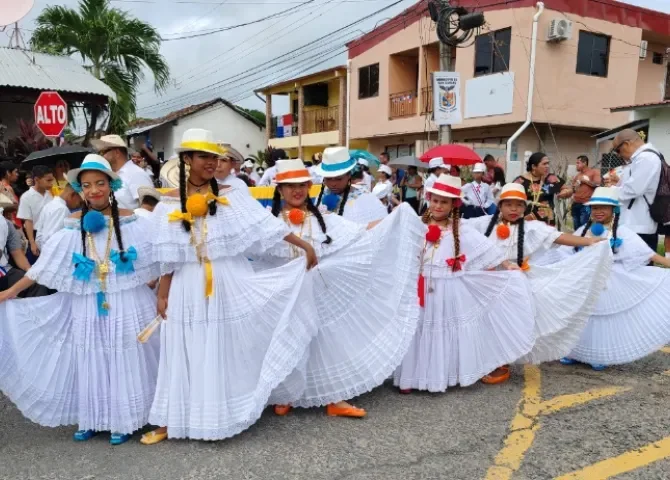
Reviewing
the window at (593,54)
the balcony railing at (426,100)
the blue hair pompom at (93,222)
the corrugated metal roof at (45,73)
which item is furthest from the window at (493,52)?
the blue hair pompom at (93,222)

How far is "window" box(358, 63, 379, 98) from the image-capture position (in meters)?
23.4

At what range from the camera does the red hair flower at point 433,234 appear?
14.1ft

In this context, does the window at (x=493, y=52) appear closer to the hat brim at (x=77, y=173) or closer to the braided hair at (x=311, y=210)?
the braided hair at (x=311, y=210)

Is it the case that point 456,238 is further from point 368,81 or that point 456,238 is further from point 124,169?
point 368,81

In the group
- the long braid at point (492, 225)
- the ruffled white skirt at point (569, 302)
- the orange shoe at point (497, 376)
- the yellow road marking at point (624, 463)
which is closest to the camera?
the yellow road marking at point (624, 463)

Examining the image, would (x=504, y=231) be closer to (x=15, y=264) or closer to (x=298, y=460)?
(x=298, y=460)

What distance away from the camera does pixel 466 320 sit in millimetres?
4324

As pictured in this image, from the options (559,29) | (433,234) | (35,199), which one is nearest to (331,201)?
(433,234)

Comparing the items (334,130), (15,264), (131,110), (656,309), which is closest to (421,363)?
(656,309)

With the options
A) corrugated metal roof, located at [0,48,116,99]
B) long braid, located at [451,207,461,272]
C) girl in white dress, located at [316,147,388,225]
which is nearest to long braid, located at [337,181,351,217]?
girl in white dress, located at [316,147,388,225]

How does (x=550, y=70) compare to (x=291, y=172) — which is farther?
(x=550, y=70)

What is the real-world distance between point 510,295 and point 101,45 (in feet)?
58.8

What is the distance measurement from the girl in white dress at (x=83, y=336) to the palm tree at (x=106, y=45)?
50.7ft

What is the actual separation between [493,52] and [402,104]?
472 cm
